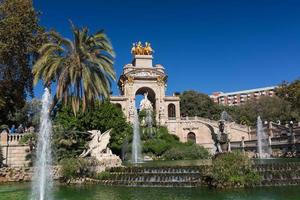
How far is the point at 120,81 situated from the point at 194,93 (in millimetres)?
20680

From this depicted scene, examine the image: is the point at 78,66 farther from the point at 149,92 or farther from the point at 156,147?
the point at 149,92

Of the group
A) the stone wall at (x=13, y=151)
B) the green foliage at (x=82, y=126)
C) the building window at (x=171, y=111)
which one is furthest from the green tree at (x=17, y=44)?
the building window at (x=171, y=111)

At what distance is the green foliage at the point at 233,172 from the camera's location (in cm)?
1598

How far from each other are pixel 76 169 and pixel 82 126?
13.6 m

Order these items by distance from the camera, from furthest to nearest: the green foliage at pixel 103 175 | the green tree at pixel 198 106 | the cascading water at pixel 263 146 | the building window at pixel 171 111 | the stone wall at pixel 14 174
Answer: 1. the green tree at pixel 198 106
2. the building window at pixel 171 111
3. the cascading water at pixel 263 146
4. the stone wall at pixel 14 174
5. the green foliage at pixel 103 175

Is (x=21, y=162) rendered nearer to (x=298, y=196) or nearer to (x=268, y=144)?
(x=298, y=196)

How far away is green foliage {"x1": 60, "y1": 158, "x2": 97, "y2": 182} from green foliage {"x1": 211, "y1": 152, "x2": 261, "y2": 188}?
819 centimetres

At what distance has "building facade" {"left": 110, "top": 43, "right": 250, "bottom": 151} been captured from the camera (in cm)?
6250

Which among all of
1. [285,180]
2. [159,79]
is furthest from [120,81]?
[285,180]

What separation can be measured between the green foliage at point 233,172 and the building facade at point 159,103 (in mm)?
42605

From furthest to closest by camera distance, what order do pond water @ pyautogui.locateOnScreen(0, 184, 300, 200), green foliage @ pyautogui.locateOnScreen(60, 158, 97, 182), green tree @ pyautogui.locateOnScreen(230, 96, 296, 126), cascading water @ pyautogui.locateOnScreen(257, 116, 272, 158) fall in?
1. green tree @ pyautogui.locateOnScreen(230, 96, 296, 126)
2. cascading water @ pyautogui.locateOnScreen(257, 116, 272, 158)
3. green foliage @ pyautogui.locateOnScreen(60, 158, 97, 182)
4. pond water @ pyautogui.locateOnScreen(0, 184, 300, 200)

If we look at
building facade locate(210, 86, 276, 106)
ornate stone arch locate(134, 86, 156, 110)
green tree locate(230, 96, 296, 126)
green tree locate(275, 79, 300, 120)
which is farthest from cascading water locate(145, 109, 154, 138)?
building facade locate(210, 86, 276, 106)

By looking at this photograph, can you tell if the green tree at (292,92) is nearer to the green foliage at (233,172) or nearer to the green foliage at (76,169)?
A: the green foliage at (233,172)

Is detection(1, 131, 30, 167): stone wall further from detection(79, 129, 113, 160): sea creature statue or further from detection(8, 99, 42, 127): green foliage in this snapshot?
detection(8, 99, 42, 127): green foliage
